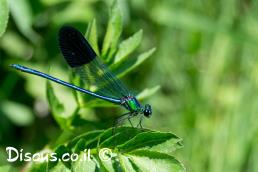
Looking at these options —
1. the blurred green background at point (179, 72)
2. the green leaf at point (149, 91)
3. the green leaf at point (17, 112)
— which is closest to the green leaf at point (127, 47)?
the green leaf at point (149, 91)

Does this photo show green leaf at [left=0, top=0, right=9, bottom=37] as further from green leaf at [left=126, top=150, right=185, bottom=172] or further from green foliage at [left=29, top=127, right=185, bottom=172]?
green leaf at [left=126, top=150, right=185, bottom=172]

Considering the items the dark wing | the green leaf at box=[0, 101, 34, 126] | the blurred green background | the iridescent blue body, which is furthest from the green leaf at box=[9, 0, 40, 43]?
the iridescent blue body

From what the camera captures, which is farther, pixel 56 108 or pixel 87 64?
pixel 87 64

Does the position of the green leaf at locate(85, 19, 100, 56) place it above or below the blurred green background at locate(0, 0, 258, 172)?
below

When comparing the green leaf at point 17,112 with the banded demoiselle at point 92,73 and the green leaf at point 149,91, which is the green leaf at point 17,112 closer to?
the banded demoiselle at point 92,73

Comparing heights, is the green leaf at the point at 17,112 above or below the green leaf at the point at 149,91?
above

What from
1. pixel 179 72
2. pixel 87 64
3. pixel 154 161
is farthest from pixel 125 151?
pixel 179 72

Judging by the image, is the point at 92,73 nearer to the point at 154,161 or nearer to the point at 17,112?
the point at 154,161
